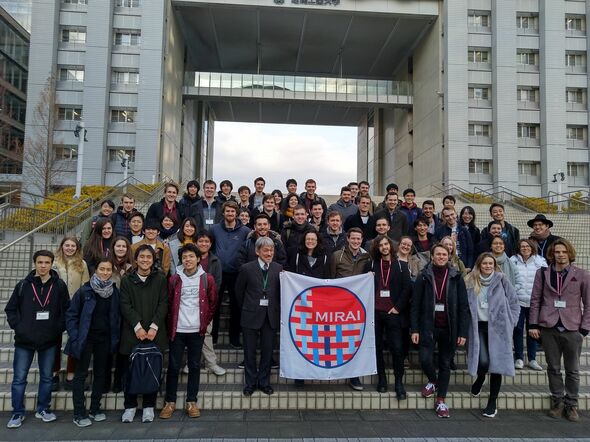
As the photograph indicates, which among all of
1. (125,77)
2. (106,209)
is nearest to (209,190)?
(106,209)

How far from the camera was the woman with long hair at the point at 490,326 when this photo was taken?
5.45 meters

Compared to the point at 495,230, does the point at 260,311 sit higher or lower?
lower

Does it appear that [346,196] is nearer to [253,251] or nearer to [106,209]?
[253,251]

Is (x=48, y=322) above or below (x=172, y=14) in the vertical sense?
below

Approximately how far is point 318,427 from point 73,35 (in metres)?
34.1

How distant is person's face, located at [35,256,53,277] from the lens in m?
5.18

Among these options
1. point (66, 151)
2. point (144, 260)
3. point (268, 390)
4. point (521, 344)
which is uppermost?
point (66, 151)

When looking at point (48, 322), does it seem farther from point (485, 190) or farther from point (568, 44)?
point (568, 44)

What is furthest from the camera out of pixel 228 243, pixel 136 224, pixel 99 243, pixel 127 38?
pixel 127 38

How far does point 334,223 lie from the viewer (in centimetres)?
676

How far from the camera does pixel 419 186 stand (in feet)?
116

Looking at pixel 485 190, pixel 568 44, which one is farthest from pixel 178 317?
pixel 568 44

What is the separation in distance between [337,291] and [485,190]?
2862 cm

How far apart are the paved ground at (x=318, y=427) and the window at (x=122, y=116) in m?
28.6
